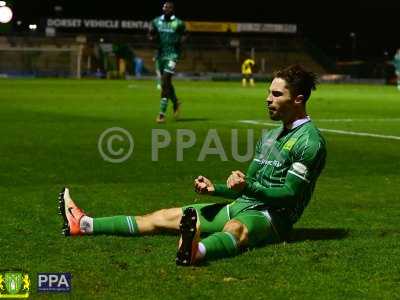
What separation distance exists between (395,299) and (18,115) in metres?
17.4

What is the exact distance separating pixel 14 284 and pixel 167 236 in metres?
1.91

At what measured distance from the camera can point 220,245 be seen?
607cm

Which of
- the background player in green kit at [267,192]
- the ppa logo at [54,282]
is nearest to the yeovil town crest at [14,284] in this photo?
the ppa logo at [54,282]

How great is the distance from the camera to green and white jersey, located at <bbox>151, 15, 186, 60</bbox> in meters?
20.3

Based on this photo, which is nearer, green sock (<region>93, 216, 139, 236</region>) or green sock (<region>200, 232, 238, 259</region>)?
green sock (<region>200, 232, 238, 259</region>)

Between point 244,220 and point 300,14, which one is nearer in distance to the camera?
point 244,220

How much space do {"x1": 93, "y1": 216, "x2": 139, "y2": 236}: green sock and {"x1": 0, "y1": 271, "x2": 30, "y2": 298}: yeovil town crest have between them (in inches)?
54.4

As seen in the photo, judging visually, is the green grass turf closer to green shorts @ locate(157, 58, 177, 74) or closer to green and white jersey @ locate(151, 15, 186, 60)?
green shorts @ locate(157, 58, 177, 74)

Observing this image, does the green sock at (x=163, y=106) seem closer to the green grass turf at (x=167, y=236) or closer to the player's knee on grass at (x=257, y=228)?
the green grass turf at (x=167, y=236)

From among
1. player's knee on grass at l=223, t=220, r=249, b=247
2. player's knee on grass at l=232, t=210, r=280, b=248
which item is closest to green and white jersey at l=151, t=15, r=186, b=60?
player's knee on grass at l=232, t=210, r=280, b=248

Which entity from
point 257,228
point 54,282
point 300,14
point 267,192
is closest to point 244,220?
point 257,228

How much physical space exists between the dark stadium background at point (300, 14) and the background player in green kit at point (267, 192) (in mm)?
69501

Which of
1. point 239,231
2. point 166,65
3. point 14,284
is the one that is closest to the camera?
point 14,284

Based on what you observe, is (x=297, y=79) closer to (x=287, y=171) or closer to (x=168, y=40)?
(x=287, y=171)
